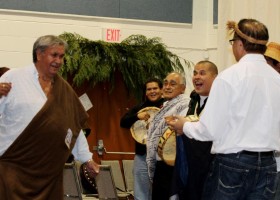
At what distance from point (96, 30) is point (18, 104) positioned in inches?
248

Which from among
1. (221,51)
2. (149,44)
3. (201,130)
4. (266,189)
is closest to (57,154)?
(201,130)

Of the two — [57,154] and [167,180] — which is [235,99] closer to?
[57,154]

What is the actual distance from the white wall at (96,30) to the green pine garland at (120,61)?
1.26 feet

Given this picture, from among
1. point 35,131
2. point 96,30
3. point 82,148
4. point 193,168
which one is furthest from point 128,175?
point 35,131

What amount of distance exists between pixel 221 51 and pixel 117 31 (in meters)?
3.65

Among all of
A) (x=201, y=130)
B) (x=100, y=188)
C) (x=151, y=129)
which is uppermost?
(x=201, y=130)

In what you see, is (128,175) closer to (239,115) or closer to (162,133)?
(162,133)

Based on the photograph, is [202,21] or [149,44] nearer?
[149,44]

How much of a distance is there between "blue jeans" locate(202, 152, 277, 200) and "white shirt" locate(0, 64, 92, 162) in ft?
4.26

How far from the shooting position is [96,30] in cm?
1043

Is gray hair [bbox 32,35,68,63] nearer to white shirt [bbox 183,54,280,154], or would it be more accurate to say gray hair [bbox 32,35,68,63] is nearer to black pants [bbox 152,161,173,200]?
white shirt [bbox 183,54,280,154]

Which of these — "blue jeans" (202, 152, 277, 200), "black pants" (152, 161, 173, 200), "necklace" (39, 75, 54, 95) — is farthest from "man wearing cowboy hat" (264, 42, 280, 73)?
"black pants" (152, 161, 173, 200)

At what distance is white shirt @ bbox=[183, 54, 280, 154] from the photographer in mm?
3586

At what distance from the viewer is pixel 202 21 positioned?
11234 mm
